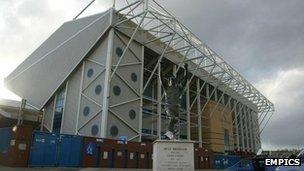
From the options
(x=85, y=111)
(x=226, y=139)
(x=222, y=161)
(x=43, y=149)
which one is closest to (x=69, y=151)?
(x=43, y=149)

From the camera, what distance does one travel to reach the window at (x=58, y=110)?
4675cm

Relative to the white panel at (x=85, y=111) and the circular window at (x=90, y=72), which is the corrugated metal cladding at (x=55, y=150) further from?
the circular window at (x=90, y=72)

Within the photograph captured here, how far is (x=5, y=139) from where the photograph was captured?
28.7m

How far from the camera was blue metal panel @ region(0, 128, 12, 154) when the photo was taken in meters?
28.0

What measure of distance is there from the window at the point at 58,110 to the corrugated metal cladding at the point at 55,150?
52.5 ft

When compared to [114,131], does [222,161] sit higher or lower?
lower

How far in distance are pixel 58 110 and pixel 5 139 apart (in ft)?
60.3

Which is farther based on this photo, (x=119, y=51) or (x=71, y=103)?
(x=71, y=103)

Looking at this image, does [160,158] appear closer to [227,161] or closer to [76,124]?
[76,124]

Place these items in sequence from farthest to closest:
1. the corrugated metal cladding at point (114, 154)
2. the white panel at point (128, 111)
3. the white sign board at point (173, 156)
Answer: the white panel at point (128, 111) < the corrugated metal cladding at point (114, 154) < the white sign board at point (173, 156)

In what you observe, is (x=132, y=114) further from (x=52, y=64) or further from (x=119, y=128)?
(x=52, y=64)

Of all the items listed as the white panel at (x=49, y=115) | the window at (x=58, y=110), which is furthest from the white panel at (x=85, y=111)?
the white panel at (x=49, y=115)

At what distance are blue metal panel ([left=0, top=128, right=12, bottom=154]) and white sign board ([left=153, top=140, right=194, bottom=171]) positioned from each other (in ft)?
52.9

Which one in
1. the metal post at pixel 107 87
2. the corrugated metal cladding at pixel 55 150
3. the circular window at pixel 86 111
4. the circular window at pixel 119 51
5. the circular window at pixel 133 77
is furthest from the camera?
the circular window at pixel 133 77
